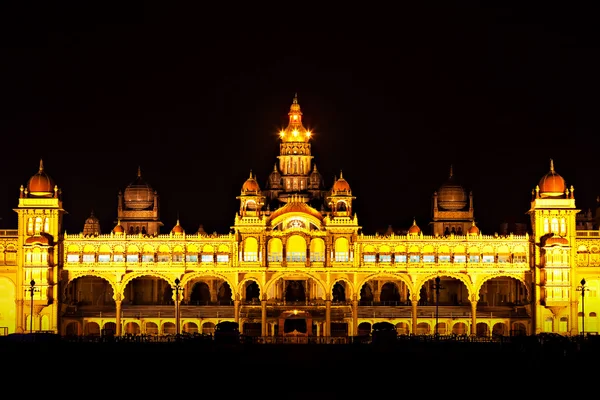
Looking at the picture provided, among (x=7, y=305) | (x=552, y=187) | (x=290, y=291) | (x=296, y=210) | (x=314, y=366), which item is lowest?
(x=314, y=366)

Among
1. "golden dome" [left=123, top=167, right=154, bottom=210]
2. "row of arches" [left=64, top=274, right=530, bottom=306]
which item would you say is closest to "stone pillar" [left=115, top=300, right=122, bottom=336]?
"row of arches" [left=64, top=274, right=530, bottom=306]

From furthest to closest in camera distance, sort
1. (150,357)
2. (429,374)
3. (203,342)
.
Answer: (203,342)
(150,357)
(429,374)

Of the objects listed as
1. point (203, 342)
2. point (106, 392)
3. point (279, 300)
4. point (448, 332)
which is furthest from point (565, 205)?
point (106, 392)

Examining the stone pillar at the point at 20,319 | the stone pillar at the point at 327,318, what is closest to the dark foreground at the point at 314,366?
the stone pillar at the point at 327,318

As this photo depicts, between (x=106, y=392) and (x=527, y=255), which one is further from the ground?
(x=527, y=255)

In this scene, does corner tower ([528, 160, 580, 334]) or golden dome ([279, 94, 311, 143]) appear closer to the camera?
corner tower ([528, 160, 580, 334])

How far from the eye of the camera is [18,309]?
412 ft

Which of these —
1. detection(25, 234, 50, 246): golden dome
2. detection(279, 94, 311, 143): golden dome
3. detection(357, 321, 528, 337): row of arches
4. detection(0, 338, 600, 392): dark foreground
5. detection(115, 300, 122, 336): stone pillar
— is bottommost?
detection(0, 338, 600, 392): dark foreground

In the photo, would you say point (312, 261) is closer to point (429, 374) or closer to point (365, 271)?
point (365, 271)

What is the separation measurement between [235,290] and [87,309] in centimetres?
1394

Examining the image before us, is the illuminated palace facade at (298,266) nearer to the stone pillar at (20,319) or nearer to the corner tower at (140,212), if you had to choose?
the stone pillar at (20,319)

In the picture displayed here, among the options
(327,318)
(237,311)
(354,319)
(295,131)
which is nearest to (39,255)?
(237,311)

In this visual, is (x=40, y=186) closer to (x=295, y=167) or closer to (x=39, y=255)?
(x=39, y=255)

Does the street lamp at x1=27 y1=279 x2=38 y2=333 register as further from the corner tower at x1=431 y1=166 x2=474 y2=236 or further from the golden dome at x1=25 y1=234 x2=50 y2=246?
the corner tower at x1=431 y1=166 x2=474 y2=236
